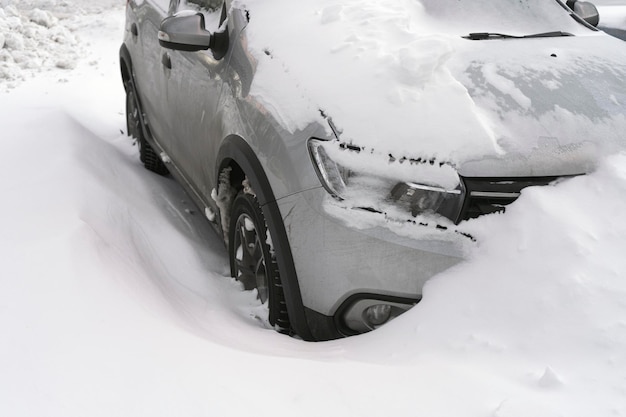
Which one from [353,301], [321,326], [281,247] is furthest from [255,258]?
[353,301]

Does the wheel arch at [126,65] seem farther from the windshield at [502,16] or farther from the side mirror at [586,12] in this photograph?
the side mirror at [586,12]

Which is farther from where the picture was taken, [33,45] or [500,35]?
[33,45]

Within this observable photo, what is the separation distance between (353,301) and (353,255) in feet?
0.57

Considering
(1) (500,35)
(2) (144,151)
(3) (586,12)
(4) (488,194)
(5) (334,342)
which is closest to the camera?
(4) (488,194)

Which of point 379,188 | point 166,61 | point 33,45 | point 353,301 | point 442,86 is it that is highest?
point 442,86

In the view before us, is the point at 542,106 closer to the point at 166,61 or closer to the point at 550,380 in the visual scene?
the point at 550,380

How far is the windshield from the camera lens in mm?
3023

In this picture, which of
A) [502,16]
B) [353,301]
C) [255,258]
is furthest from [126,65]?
[353,301]

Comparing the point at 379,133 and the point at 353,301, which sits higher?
the point at 379,133

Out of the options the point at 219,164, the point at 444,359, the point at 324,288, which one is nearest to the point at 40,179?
the point at 219,164

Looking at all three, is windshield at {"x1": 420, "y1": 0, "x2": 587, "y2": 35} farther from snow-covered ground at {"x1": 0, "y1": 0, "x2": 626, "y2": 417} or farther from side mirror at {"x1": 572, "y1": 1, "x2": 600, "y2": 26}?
snow-covered ground at {"x1": 0, "y1": 0, "x2": 626, "y2": 417}

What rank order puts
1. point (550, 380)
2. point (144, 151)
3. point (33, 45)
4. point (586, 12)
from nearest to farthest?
point (550, 380), point (586, 12), point (144, 151), point (33, 45)

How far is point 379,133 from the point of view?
7.50 ft

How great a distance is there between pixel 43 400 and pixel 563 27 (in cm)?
282
